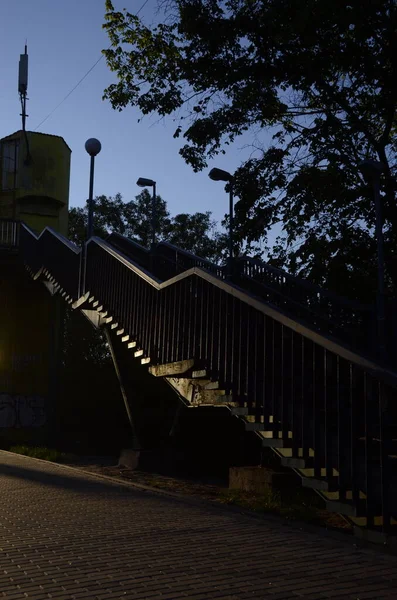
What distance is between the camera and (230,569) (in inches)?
210

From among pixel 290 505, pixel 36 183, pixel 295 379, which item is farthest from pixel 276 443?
pixel 36 183

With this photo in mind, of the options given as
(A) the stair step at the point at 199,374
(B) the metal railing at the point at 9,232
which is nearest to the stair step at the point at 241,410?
(A) the stair step at the point at 199,374

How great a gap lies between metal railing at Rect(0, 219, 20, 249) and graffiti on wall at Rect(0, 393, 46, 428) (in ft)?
19.4

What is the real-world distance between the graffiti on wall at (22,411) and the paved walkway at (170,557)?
19257mm

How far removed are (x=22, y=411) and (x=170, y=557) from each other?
75.2ft

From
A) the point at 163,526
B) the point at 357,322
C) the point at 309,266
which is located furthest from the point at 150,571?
the point at 309,266

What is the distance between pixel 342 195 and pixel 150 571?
12302mm

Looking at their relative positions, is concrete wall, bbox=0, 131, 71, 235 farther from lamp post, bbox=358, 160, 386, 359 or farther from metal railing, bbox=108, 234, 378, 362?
lamp post, bbox=358, 160, 386, 359

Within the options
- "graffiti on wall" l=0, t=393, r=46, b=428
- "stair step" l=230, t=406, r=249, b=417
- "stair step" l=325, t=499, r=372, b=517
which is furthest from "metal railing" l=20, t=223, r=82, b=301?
"stair step" l=325, t=499, r=372, b=517

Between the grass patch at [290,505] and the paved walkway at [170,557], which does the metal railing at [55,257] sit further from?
the paved walkway at [170,557]

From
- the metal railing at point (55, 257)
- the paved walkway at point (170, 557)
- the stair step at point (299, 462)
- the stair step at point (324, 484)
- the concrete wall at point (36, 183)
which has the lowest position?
the paved walkway at point (170, 557)

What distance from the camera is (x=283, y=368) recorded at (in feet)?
25.6

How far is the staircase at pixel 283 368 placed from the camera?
6.54 metres

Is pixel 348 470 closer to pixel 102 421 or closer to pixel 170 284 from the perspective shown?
pixel 170 284
